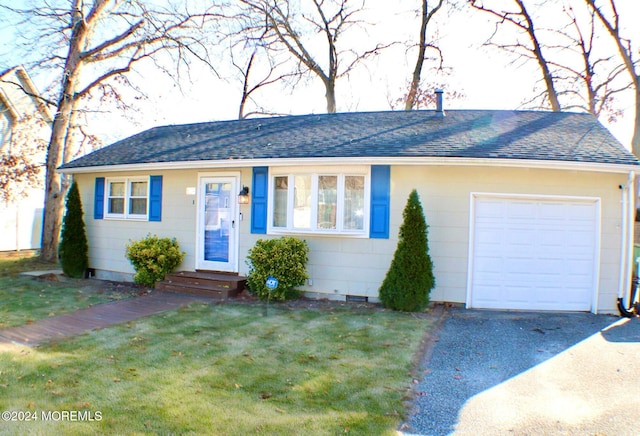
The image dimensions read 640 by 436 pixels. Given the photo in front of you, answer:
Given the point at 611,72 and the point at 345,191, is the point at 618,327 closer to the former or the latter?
the point at 345,191

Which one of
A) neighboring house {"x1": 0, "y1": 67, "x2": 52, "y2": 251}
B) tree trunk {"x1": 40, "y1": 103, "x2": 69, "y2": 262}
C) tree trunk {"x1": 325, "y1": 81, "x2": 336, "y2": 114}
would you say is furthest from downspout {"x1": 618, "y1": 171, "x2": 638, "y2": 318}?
neighboring house {"x1": 0, "y1": 67, "x2": 52, "y2": 251}

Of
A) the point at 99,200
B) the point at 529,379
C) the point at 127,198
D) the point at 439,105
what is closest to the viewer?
the point at 529,379

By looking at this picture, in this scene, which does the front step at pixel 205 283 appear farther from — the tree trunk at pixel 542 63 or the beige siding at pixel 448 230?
the tree trunk at pixel 542 63

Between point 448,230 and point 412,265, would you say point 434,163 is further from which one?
point 412,265

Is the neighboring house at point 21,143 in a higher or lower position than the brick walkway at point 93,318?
higher

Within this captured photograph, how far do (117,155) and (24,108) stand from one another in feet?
30.5

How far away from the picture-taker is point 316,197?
805 cm

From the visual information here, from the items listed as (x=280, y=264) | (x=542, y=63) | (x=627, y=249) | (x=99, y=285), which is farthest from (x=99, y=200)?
(x=542, y=63)

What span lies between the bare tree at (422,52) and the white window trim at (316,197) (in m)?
12.9

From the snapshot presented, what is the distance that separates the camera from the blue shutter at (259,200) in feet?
27.9

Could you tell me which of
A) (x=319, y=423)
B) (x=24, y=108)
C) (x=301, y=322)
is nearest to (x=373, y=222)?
(x=301, y=322)

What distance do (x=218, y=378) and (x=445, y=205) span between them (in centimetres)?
513

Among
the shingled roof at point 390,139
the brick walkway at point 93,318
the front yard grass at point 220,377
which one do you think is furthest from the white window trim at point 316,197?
the brick walkway at point 93,318

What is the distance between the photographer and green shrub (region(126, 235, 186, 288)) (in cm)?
887
